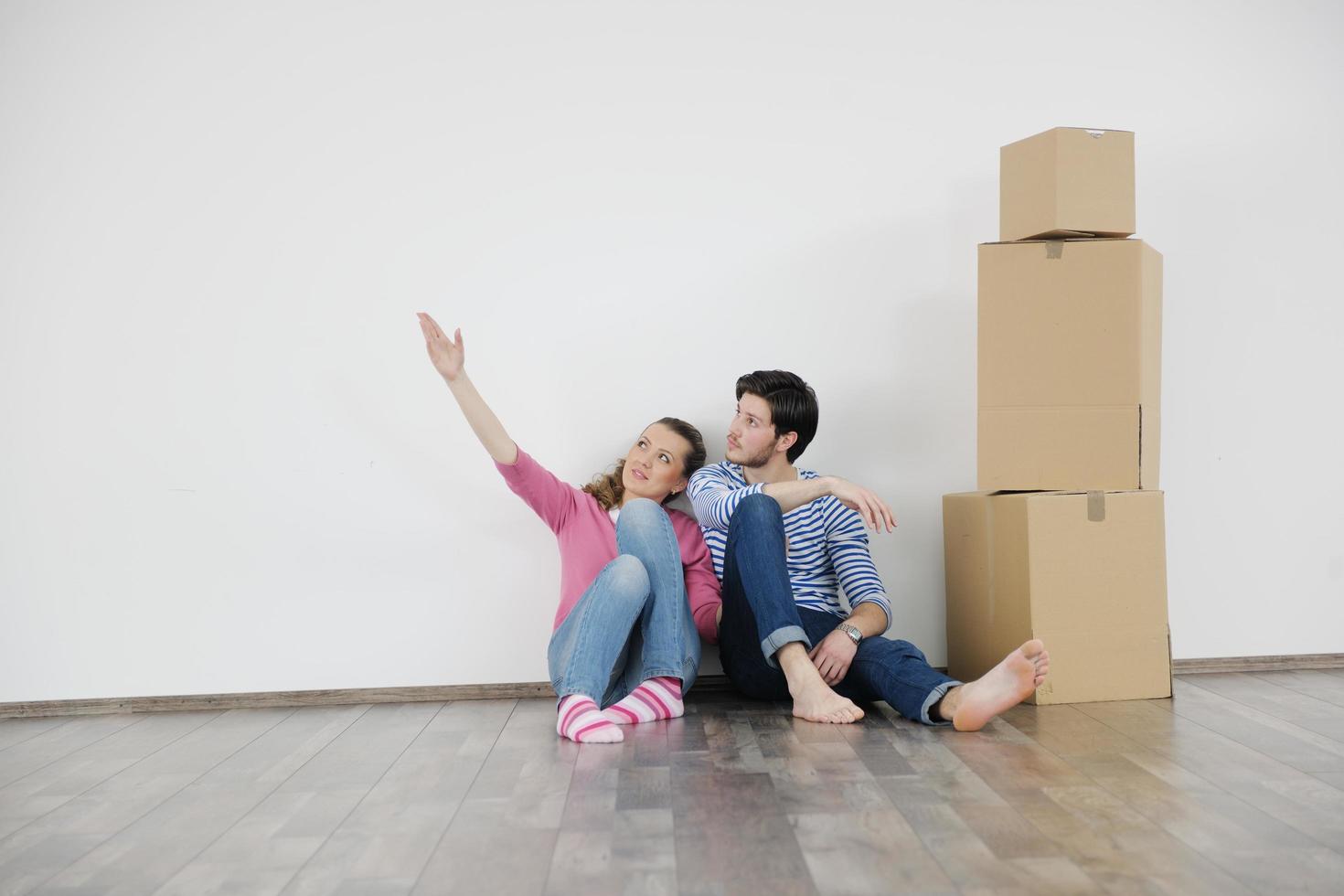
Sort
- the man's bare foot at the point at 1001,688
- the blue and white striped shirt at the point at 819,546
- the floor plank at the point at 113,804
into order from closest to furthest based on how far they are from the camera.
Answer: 1. the floor plank at the point at 113,804
2. the man's bare foot at the point at 1001,688
3. the blue and white striped shirt at the point at 819,546

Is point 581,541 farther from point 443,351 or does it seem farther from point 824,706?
point 824,706

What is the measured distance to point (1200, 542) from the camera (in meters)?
2.55

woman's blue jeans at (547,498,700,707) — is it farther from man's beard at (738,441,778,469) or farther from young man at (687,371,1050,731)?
man's beard at (738,441,778,469)

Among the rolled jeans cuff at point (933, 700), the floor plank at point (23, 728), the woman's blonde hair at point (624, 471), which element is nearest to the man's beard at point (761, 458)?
the woman's blonde hair at point (624, 471)

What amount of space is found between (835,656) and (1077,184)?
1079 millimetres

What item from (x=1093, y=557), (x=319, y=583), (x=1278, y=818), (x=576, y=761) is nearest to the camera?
(x=1278, y=818)

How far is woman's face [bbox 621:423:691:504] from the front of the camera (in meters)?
2.38

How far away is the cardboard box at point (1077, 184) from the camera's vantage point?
213cm

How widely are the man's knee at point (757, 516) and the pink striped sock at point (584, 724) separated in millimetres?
441

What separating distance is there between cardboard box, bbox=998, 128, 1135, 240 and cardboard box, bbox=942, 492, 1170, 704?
1.82ft

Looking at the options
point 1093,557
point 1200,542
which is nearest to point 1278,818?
point 1093,557

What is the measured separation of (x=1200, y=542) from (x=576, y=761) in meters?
1.68

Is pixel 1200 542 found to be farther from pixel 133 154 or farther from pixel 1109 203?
A: pixel 133 154

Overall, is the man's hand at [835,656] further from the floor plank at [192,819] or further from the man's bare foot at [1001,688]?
the floor plank at [192,819]
